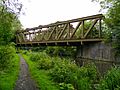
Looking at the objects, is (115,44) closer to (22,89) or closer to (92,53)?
(92,53)

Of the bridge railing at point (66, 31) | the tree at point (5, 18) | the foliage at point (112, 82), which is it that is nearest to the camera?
the foliage at point (112, 82)

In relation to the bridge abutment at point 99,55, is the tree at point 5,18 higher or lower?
higher

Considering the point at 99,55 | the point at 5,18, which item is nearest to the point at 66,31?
the point at 99,55

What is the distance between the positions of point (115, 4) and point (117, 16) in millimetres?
1233

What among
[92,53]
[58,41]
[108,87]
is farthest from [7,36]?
[58,41]

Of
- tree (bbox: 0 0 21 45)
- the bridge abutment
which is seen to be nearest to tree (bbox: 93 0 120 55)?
the bridge abutment

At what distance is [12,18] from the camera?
13516 mm

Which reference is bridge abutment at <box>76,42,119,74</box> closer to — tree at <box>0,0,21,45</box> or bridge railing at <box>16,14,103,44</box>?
bridge railing at <box>16,14,103,44</box>

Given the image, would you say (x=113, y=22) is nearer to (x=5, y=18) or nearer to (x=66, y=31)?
(x=5, y=18)

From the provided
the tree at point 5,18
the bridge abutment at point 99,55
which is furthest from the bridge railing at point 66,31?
the tree at point 5,18

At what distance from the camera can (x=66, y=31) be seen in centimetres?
4362

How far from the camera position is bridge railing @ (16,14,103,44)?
30656 mm

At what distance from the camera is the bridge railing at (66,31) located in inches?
1207

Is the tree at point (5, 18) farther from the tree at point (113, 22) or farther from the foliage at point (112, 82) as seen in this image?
the tree at point (113, 22)
